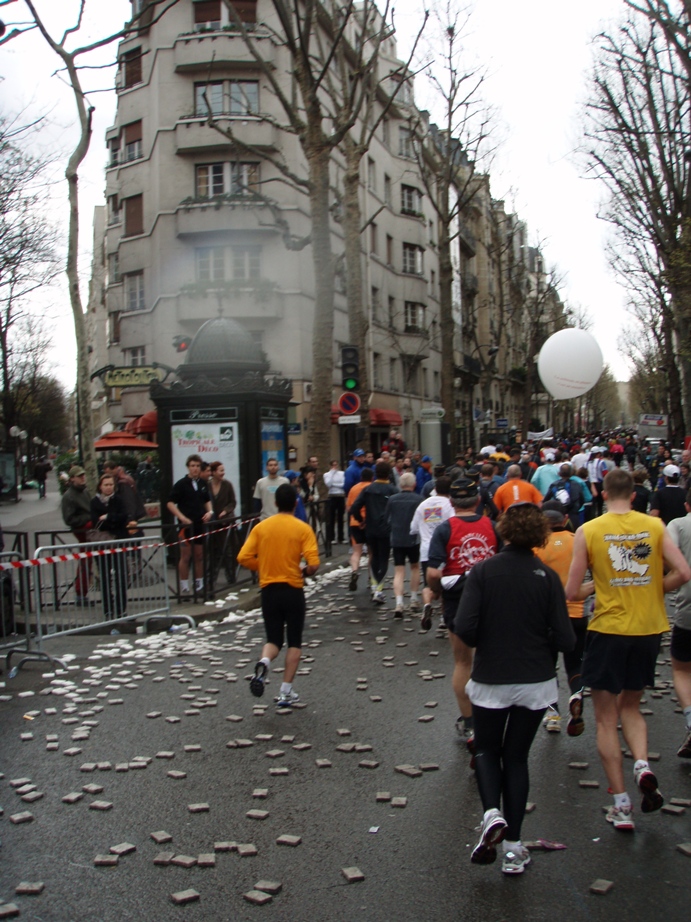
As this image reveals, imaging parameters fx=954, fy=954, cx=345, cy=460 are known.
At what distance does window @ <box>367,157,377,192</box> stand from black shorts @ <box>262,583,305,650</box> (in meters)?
37.4

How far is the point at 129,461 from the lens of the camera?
31188 mm

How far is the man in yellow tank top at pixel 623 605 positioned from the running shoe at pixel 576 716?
108cm

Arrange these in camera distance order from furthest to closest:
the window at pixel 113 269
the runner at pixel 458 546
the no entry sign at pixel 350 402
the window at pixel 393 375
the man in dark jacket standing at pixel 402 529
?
the window at pixel 393 375
the window at pixel 113 269
the no entry sign at pixel 350 402
the man in dark jacket standing at pixel 402 529
the runner at pixel 458 546

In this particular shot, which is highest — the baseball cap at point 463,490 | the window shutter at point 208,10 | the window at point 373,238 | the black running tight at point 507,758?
the window shutter at point 208,10

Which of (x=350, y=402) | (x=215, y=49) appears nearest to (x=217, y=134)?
(x=215, y=49)

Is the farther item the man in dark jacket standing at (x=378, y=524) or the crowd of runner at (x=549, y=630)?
the man in dark jacket standing at (x=378, y=524)

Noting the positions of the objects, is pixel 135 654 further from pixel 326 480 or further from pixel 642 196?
pixel 642 196

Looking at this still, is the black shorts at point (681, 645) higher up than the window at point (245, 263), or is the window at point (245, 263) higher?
the window at point (245, 263)

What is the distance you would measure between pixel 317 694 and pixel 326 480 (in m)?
11.6

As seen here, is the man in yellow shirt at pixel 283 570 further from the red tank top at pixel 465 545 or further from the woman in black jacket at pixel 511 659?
the woman in black jacket at pixel 511 659

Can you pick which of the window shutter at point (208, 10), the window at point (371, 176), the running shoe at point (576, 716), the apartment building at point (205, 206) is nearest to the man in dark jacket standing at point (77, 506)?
the running shoe at point (576, 716)

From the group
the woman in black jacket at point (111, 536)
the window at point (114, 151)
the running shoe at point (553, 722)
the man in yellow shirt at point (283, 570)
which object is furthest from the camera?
the window at point (114, 151)

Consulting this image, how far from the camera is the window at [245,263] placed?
1383 inches

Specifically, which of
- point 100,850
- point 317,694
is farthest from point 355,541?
point 100,850
